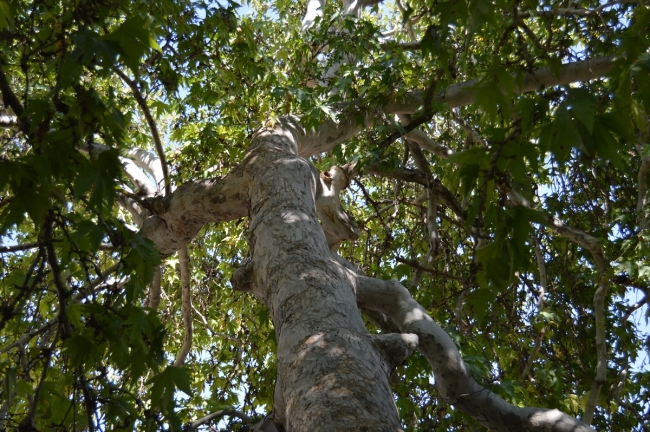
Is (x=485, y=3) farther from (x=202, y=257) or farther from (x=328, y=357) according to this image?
(x=202, y=257)

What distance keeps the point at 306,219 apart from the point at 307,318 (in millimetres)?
835

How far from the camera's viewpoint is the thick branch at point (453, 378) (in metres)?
2.54

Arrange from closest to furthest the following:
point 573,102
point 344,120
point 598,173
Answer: point 573,102 → point 344,120 → point 598,173

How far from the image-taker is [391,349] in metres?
2.24

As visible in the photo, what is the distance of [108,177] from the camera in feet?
5.82

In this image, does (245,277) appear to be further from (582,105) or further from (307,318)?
(582,105)

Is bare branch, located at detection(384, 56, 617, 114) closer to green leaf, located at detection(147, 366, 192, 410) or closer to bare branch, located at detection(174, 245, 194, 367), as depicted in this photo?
bare branch, located at detection(174, 245, 194, 367)

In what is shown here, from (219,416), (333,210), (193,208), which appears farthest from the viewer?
(333,210)

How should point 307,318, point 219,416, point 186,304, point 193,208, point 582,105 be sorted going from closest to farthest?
point 582,105 → point 307,318 → point 219,416 → point 193,208 → point 186,304

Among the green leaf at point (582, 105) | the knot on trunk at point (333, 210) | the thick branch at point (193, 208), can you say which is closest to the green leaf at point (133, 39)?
the green leaf at point (582, 105)

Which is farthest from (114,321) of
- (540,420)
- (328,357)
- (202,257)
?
(202,257)

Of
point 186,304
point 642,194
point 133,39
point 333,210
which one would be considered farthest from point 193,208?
point 642,194

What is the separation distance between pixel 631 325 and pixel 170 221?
4047 millimetres

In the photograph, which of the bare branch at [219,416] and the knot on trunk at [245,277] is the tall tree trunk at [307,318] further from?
the bare branch at [219,416]
